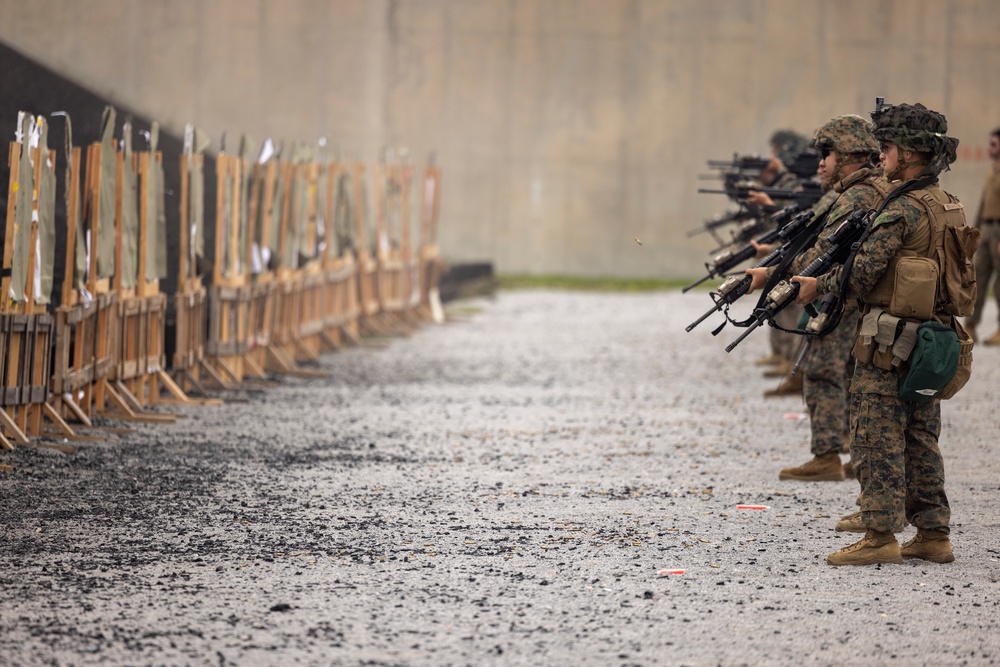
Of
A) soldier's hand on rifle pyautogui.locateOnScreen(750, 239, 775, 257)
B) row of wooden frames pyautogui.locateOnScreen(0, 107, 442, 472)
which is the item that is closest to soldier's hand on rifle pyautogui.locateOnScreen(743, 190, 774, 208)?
soldier's hand on rifle pyautogui.locateOnScreen(750, 239, 775, 257)

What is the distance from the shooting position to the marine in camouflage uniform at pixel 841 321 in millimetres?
6871

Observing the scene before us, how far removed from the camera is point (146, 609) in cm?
529

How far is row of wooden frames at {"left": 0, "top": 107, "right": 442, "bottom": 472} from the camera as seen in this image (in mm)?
8727

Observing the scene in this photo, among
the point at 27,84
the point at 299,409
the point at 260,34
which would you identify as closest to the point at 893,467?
the point at 299,409

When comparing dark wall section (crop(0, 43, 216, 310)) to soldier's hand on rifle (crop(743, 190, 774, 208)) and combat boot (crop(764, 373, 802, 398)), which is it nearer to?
combat boot (crop(764, 373, 802, 398))

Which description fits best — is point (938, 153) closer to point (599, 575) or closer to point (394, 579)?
point (599, 575)

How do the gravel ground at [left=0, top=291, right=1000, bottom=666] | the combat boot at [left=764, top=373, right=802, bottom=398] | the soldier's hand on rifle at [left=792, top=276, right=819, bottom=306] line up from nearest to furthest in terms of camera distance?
1. the gravel ground at [left=0, top=291, right=1000, bottom=666]
2. the soldier's hand on rifle at [left=792, top=276, right=819, bottom=306]
3. the combat boot at [left=764, top=373, right=802, bottom=398]

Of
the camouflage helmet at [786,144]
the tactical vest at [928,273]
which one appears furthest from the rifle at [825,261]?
the camouflage helmet at [786,144]

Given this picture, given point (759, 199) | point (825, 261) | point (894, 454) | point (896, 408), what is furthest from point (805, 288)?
point (759, 199)

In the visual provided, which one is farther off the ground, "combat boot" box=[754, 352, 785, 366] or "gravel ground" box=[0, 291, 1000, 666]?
"combat boot" box=[754, 352, 785, 366]

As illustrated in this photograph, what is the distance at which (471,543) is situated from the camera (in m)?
6.50

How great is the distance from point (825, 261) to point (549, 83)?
775 inches

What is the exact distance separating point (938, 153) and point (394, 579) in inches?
115

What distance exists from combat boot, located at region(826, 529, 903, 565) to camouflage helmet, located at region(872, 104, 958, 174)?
1.59m
